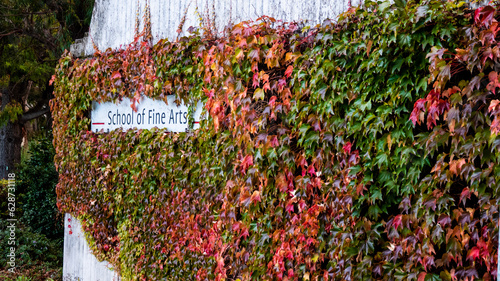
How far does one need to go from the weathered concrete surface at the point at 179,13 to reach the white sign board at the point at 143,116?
83 centimetres

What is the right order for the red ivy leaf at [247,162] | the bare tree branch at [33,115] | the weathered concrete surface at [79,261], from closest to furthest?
the red ivy leaf at [247,162]
the weathered concrete surface at [79,261]
the bare tree branch at [33,115]

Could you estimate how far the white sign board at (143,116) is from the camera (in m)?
5.18

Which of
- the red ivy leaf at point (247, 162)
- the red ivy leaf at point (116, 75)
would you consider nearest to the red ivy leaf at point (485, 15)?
the red ivy leaf at point (247, 162)

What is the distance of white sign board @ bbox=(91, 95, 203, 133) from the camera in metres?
5.18

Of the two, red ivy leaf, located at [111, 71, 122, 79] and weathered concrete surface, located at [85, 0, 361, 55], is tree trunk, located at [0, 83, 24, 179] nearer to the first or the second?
weathered concrete surface, located at [85, 0, 361, 55]

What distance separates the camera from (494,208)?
274cm

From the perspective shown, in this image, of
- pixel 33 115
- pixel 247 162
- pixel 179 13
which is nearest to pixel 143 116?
pixel 179 13

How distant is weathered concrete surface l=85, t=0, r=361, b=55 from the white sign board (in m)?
0.83

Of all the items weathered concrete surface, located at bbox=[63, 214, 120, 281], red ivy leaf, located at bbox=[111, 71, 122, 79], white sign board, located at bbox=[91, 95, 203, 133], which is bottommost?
weathered concrete surface, located at bbox=[63, 214, 120, 281]

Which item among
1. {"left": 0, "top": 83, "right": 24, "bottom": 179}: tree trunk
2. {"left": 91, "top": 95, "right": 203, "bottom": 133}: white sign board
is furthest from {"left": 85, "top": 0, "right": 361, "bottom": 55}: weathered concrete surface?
{"left": 0, "top": 83, "right": 24, "bottom": 179}: tree trunk

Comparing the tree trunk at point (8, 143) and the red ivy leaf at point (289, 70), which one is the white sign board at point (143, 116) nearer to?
the red ivy leaf at point (289, 70)

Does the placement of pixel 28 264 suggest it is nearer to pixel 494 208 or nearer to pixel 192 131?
pixel 192 131

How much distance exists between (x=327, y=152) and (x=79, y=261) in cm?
505

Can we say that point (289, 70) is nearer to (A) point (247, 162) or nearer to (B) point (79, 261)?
(A) point (247, 162)
